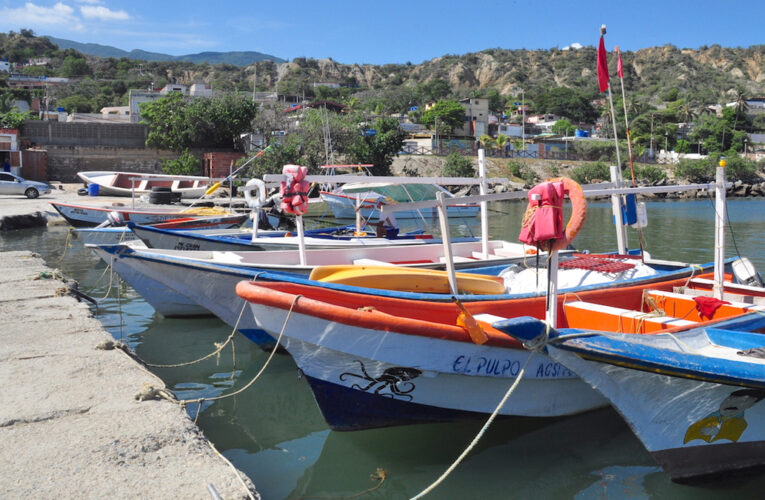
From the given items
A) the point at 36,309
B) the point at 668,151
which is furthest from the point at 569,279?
the point at 668,151

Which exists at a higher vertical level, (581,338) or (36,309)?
(581,338)

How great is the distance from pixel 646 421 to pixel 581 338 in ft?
3.58

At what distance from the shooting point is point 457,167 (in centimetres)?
5675

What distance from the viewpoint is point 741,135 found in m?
81.1

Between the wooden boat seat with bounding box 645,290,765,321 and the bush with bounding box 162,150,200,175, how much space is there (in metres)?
39.7

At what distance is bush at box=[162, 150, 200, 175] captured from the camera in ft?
142

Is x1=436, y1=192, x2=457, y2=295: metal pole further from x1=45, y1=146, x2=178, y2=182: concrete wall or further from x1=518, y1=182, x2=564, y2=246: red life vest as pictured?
x1=45, y1=146, x2=178, y2=182: concrete wall

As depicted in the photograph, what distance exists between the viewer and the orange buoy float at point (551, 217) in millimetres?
5035

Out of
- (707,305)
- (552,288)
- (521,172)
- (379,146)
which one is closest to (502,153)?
(521,172)

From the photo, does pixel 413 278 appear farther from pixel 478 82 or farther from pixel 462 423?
pixel 478 82

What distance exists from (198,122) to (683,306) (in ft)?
136

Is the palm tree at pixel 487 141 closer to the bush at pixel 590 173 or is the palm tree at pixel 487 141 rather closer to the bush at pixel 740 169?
the bush at pixel 590 173

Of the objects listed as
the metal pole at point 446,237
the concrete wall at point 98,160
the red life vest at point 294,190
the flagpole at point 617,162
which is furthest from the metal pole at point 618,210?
the concrete wall at point 98,160

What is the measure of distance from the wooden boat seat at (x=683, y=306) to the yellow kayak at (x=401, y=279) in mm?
1980
